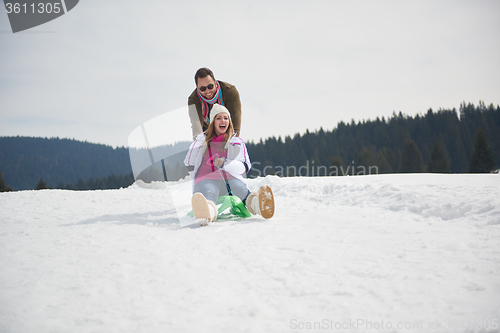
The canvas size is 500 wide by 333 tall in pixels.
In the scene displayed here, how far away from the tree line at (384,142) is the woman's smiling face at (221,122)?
4720 cm

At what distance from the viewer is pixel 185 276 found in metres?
1.60

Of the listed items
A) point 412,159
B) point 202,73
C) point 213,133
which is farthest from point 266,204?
point 412,159

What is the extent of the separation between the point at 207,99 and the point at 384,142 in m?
68.6

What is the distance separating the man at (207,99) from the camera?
4.11 meters

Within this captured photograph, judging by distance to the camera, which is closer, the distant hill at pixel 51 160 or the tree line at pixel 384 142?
the tree line at pixel 384 142

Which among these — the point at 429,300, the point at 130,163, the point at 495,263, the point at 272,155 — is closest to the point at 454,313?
the point at 429,300

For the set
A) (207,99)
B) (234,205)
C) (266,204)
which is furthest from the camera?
(207,99)

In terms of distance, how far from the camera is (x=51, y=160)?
411 feet

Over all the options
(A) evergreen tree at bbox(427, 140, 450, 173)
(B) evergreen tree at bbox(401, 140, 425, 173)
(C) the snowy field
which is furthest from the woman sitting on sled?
(B) evergreen tree at bbox(401, 140, 425, 173)

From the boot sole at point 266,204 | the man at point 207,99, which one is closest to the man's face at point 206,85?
the man at point 207,99

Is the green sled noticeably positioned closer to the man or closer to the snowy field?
the snowy field

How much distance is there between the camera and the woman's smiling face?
12.4 ft

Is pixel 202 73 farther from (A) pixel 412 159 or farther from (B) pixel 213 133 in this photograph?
(A) pixel 412 159

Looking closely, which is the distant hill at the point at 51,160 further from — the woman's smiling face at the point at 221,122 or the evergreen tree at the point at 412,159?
the woman's smiling face at the point at 221,122
